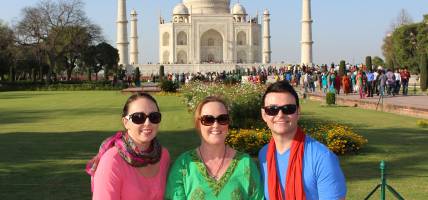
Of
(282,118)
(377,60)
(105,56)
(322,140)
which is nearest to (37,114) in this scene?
(322,140)

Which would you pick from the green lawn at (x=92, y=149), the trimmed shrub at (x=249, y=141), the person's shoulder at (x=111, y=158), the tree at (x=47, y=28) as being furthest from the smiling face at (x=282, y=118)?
the tree at (x=47, y=28)

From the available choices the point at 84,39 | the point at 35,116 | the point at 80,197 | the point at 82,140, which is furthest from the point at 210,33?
the point at 80,197

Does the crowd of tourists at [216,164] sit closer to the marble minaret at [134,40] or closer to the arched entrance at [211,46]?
the marble minaret at [134,40]

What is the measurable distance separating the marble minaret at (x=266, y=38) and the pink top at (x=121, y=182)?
59.9 meters

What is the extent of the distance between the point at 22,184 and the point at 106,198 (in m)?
4.27

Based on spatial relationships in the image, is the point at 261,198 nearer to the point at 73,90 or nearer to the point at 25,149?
the point at 25,149

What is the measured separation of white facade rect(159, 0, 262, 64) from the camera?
207 feet

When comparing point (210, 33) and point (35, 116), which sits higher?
point (210, 33)

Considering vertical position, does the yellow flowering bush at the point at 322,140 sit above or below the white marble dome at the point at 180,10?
below

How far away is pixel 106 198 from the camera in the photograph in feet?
8.83

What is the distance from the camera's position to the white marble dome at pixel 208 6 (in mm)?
66812

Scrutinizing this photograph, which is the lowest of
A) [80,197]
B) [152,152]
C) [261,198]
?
[80,197]

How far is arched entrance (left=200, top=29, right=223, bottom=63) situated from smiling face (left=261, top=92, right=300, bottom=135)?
2425 inches

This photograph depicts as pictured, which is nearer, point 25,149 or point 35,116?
point 25,149
